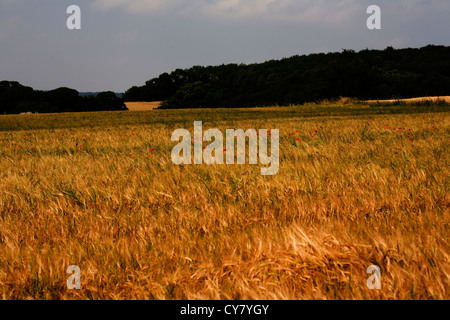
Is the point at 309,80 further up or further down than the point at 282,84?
further up

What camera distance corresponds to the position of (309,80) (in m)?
64.3

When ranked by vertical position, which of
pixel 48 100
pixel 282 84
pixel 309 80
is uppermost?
pixel 309 80

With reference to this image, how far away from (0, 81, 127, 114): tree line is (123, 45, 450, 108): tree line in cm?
1576

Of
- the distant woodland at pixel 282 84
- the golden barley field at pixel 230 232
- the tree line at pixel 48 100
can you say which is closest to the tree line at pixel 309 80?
the distant woodland at pixel 282 84

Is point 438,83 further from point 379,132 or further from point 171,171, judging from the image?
point 171,171

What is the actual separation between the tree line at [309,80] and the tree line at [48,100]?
1576 cm

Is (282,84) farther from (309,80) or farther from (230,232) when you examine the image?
(230,232)

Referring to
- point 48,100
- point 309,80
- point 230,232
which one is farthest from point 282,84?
point 230,232

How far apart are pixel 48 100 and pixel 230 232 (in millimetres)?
48441

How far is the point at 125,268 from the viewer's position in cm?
188

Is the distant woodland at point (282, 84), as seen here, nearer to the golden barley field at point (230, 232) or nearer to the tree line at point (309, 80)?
the tree line at point (309, 80)

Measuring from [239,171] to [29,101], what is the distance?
48.2m

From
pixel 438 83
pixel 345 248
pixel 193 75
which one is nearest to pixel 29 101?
pixel 193 75

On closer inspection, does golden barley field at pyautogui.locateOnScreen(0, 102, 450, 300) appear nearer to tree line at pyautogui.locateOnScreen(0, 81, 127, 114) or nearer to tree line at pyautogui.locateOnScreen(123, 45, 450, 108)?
tree line at pyautogui.locateOnScreen(123, 45, 450, 108)
